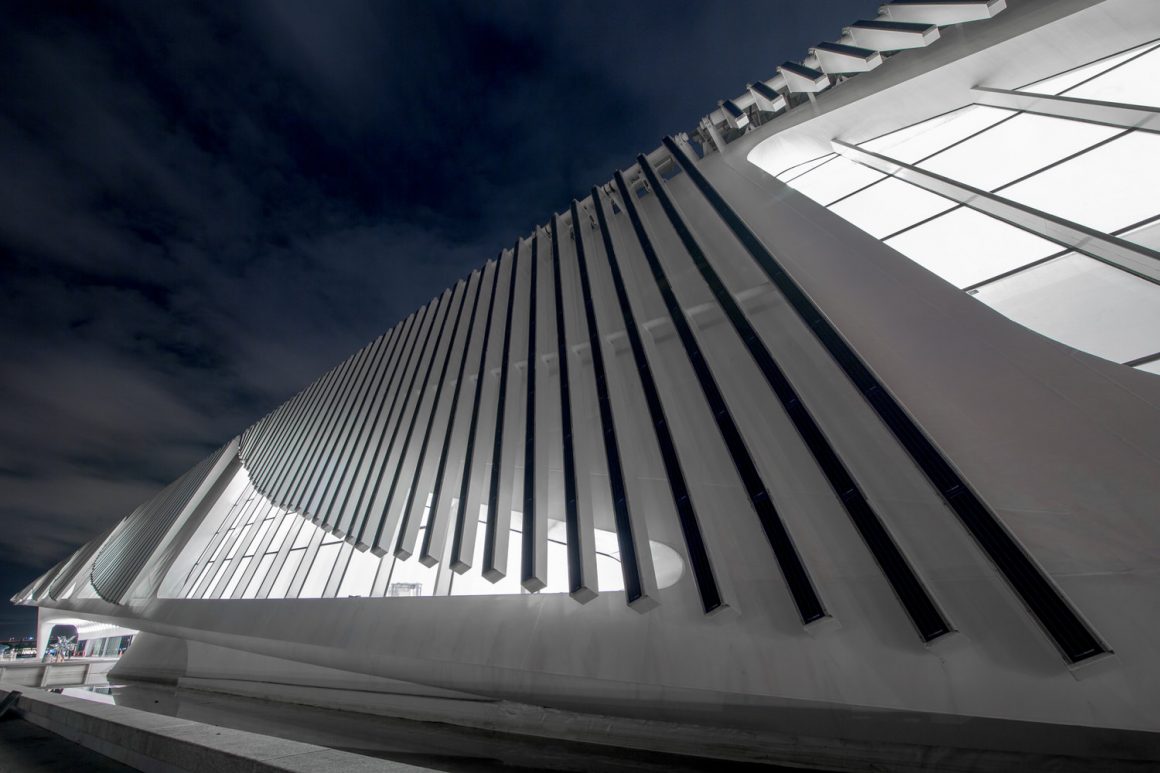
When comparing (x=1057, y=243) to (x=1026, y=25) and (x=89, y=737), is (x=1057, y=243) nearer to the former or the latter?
(x=1026, y=25)

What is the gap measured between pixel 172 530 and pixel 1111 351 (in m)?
21.3

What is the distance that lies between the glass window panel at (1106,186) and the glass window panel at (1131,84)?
131 cm

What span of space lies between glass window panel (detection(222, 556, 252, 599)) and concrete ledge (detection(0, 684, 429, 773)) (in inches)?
256

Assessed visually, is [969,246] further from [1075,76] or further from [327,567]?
[327,567]

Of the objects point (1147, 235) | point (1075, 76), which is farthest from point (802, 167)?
point (1147, 235)

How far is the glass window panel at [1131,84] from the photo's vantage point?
569 centimetres

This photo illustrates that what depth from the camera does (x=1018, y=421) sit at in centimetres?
368

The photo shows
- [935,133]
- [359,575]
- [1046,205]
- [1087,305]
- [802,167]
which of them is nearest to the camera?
[1087,305]

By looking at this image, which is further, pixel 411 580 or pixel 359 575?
pixel 359 575

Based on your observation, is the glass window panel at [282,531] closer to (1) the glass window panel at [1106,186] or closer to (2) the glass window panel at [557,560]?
(2) the glass window panel at [557,560]

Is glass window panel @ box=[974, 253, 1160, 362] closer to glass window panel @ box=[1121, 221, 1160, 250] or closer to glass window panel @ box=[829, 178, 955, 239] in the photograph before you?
glass window panel @ box=[1121, 221, 1160, 250]

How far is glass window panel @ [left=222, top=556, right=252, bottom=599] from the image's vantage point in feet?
33.0

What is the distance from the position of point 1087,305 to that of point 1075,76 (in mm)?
5036

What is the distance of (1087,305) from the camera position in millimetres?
4117
